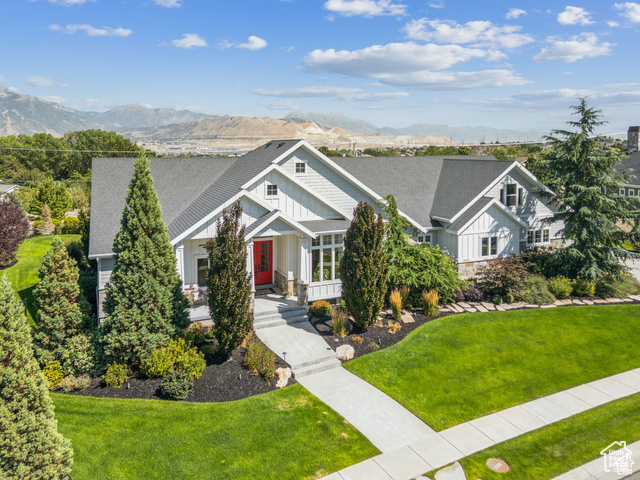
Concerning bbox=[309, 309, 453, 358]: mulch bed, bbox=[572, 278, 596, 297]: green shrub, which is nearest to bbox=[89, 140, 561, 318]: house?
bbox=[309, 309, 453, 358]: mulch bed

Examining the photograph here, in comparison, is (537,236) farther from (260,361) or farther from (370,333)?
(260,361)

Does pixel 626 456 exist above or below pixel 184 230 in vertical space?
below

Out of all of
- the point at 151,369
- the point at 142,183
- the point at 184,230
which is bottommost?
the point at 151,369

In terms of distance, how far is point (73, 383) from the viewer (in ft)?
39.9

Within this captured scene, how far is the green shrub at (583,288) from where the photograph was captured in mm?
20312

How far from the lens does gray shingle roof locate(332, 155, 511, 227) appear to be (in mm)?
22797

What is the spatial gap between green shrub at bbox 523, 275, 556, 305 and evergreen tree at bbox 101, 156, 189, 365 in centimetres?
1537

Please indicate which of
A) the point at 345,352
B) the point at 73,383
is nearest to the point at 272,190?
the point at 345,352

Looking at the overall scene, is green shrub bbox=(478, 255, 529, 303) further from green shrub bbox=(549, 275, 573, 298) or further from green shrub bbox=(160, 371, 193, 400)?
green shrub bbox=(160, 371, 193, 400)

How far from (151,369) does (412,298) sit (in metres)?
10.8

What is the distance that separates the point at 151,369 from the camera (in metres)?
12.5

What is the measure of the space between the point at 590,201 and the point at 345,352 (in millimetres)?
14929

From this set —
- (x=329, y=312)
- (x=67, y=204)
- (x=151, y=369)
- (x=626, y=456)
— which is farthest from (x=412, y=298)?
(x=67, y=204)

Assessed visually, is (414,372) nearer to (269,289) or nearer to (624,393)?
(624,393)
